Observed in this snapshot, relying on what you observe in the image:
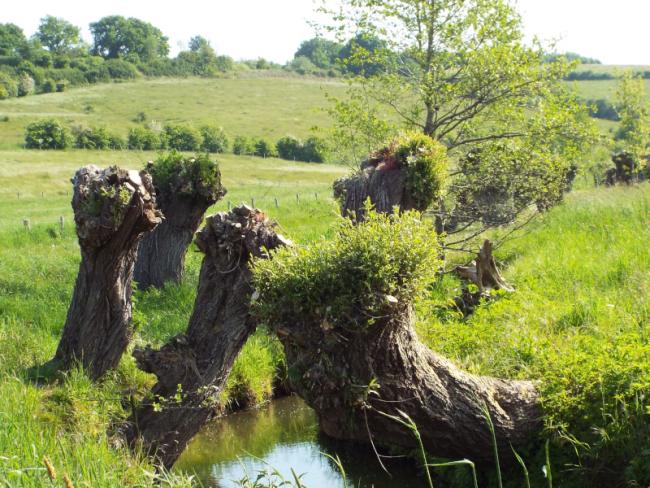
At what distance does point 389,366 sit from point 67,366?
4.67 m

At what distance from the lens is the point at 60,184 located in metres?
53.7

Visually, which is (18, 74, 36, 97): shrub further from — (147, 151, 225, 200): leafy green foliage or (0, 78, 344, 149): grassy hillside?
(147, 151, 225, 200): leafy green foliage

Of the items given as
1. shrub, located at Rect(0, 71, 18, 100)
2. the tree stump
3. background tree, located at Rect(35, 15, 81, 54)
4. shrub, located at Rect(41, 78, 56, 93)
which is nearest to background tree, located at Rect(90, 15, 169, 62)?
background tree, located at Rect(35, 15, 81, 54)

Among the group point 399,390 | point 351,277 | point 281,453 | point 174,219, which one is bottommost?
point 281,453

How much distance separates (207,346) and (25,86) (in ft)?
345

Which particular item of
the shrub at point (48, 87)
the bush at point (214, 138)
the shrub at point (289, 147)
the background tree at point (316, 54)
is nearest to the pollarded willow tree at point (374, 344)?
the bush at point (214, 138)

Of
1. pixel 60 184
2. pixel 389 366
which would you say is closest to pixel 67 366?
pixel 389 366

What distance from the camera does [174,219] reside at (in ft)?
49.0

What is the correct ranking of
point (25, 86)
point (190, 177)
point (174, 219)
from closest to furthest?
point (190, 177), point (174, 219), point (25, 86)

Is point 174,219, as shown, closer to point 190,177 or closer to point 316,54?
point 190,177

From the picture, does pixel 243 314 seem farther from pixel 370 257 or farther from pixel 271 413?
pixel 271 413

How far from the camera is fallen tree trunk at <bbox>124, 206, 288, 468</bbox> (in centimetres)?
786

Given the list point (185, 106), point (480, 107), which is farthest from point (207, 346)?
point (185, 106)

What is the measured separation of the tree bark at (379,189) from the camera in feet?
35.1
